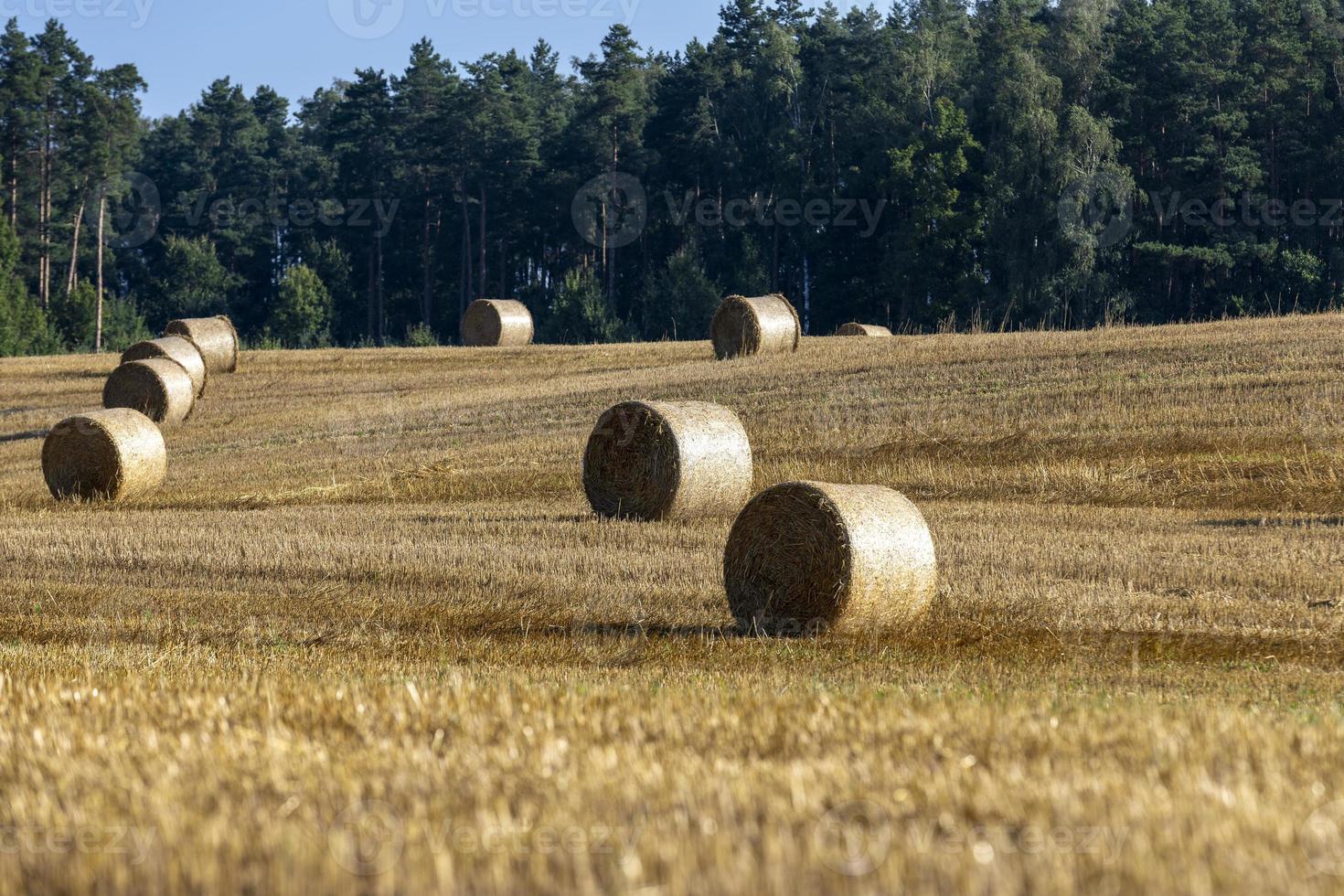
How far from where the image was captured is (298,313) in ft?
247

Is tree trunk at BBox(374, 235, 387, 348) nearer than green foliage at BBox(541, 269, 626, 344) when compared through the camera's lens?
No

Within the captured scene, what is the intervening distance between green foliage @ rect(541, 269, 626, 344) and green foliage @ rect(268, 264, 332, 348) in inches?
509

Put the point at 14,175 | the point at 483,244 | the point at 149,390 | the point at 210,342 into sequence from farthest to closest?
the point at 483,244, the point at 14,175, the point at 210,342, the point at 149,390

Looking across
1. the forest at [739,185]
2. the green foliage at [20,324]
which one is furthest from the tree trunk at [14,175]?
the green foliage at [20,324]

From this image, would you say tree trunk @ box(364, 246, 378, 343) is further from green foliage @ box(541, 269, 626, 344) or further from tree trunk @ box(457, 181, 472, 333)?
green foliage @ box(541, 269, 626, 344)

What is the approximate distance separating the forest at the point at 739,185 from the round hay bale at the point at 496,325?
46.4 ft

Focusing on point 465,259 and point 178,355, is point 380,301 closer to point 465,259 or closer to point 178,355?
point 465,259

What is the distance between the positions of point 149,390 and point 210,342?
31.7 ft

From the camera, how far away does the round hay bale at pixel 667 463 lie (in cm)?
1786

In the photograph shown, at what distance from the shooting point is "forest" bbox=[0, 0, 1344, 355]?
59.6 metres

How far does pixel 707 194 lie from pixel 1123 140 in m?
23.4

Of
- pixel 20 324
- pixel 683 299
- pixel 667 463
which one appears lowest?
pixel 667 463

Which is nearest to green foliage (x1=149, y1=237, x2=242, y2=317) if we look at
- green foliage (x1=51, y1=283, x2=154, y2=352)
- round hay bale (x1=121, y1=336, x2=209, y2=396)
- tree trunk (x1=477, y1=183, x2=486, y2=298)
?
green foliage (x1=51, y1=283, x2=154, y2=352)

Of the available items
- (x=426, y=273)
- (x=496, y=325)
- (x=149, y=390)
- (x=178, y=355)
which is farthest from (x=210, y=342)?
(x=426, y=273)
